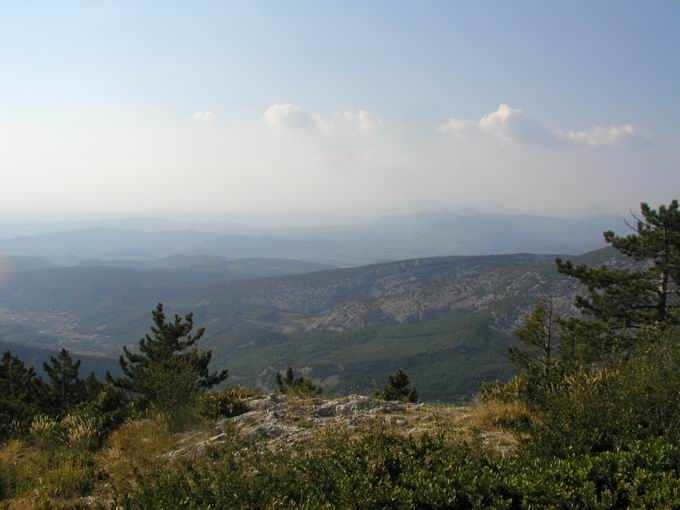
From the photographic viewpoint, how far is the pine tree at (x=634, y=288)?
2038 cm

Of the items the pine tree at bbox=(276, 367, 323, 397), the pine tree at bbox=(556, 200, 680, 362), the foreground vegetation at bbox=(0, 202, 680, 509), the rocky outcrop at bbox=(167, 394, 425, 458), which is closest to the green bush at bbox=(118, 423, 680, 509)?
the foreground vegetation at bbox=(0, 202, 680, 509)

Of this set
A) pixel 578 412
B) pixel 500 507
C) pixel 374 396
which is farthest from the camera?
pixel 374 396

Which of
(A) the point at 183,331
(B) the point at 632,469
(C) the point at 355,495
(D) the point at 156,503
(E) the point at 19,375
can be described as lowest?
(E) the point at 19,375

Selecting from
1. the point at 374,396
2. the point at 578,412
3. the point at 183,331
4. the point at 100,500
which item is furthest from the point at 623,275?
the point at 183,331

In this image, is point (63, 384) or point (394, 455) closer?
point (394, 455)

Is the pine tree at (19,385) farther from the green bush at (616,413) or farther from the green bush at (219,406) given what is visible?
the green bush at (616,413)

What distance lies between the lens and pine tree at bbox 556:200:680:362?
20375 millimetres

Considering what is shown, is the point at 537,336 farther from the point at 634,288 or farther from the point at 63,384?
the point at 63,384

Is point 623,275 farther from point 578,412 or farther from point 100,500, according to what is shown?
point 100,500

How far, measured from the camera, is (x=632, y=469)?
5.70 metres

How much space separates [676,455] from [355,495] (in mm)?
4505

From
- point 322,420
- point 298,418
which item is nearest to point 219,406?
point 298,418

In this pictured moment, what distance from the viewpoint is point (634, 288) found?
21.6 metres

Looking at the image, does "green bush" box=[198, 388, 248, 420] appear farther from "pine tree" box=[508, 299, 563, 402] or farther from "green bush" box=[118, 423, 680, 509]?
"pine tree" box=[508, 299, 563, 402]
